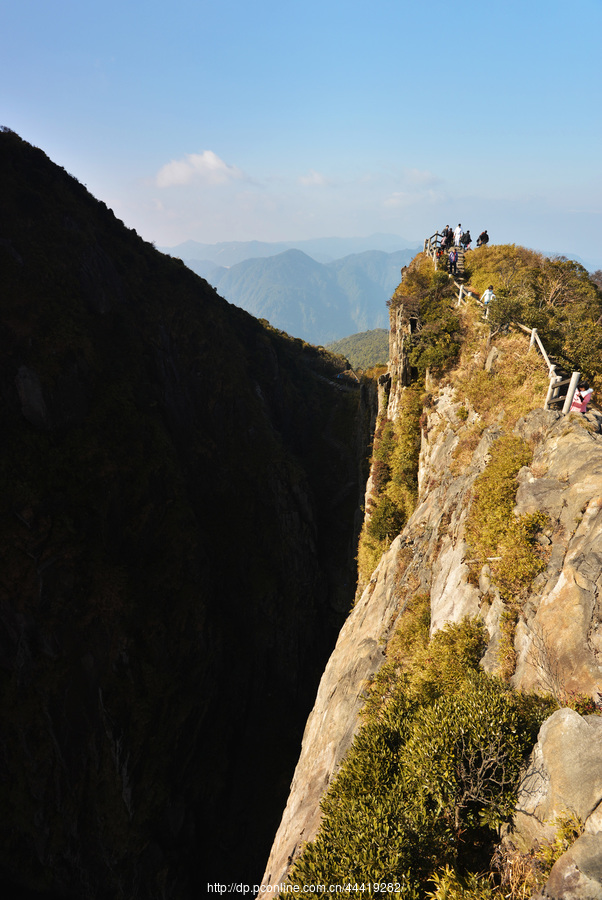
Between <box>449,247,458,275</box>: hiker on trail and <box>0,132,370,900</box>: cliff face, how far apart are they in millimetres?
28227

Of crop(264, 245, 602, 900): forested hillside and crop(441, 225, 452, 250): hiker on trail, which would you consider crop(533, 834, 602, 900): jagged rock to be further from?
crop(441, 225, 452, 250): hiker on trail

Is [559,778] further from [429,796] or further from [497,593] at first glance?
[497,593]

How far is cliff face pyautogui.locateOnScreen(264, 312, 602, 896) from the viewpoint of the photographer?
9586 millimetres

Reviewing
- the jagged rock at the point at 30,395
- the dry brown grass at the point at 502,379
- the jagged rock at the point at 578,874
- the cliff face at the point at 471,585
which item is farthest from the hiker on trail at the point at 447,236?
the jagged rock at the point at 578,874

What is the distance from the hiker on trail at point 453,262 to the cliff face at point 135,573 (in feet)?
92.6

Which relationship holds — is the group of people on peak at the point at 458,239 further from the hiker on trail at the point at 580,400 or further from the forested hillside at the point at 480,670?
the hiker on trail at the point at 580,400

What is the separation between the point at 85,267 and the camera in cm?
3797

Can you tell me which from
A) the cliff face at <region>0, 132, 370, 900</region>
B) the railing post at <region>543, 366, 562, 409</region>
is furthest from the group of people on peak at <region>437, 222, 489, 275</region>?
the cliff face at <region>0, 132, 370, 900</region>

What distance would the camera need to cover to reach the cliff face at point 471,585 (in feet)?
31.4

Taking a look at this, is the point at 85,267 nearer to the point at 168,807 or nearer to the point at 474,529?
the point at 474,529

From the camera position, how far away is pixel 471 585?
44.8 feet

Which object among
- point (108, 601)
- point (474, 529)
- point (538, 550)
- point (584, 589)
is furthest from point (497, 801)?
point (108, 601)

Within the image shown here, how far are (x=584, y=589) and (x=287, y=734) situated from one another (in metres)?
40.3

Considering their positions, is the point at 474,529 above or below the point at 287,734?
above
